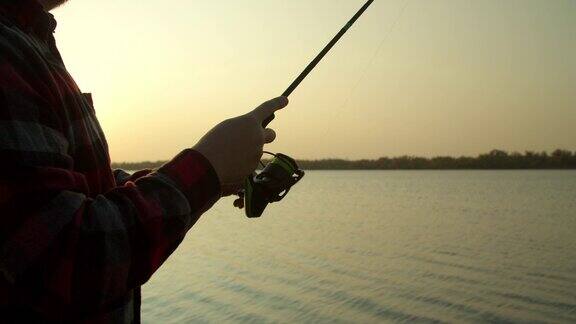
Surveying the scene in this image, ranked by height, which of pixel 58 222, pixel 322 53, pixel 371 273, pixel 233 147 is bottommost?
pixel 371 273

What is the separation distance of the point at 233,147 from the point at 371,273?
1256 cm

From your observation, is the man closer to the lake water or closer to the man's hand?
the man's hand

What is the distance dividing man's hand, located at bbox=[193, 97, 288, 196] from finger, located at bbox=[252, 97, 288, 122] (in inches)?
3.1

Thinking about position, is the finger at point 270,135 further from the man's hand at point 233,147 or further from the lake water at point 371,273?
the lake water at point 371,273

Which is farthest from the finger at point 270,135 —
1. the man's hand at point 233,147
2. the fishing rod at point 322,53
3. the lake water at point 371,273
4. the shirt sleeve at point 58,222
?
the lake water at point 371,273

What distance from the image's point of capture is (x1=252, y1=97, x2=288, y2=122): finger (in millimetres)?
1491

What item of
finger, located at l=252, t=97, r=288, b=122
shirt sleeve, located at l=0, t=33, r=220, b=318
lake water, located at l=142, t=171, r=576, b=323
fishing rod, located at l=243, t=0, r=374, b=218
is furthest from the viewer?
lake water, located at l=142, t=171, r=576, b=323

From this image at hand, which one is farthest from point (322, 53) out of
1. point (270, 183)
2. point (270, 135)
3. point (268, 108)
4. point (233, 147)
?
point (233, 147)

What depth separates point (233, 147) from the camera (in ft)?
4.39

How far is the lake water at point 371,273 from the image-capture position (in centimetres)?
998

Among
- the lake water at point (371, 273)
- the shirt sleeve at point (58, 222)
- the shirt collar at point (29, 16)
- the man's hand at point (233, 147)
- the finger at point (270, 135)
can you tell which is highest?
the shirt collar at point (29, 16)

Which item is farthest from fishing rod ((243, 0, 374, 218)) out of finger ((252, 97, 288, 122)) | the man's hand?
the man's hand

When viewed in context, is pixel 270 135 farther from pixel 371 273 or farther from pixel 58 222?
pixel 371 273

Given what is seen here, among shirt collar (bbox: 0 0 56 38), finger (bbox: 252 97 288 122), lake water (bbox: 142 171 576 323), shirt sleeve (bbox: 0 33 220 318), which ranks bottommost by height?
lake water (bbox: 142 171 576 323)
